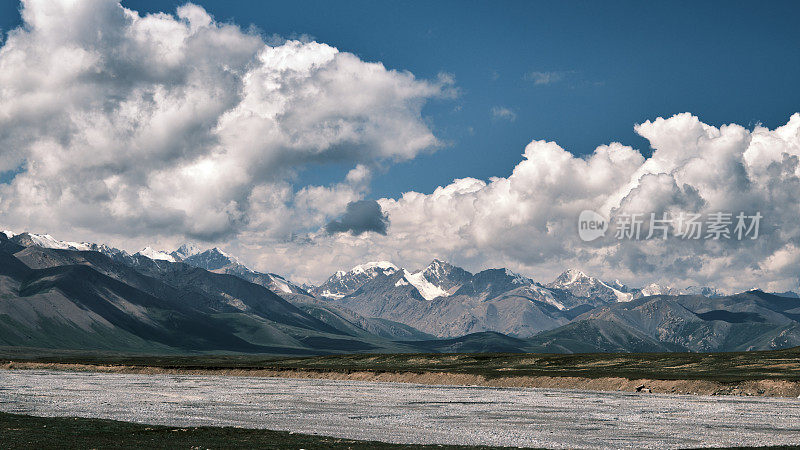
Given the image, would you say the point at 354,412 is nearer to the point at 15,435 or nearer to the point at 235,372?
the point at 15,435

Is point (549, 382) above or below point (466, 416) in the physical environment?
below

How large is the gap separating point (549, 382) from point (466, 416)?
227 feet

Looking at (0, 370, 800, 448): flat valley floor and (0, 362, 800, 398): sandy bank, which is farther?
(0, 362, 800, 398): sandy bank

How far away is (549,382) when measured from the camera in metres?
126

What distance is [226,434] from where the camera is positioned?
42.8 meters

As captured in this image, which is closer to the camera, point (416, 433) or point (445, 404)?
point (416, 433)

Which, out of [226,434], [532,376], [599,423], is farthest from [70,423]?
[532,376]

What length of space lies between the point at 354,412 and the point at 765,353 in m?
168

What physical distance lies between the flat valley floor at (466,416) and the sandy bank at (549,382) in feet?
72.8

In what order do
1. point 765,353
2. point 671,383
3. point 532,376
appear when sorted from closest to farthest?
point 671,383
point 532,376
point 765,353

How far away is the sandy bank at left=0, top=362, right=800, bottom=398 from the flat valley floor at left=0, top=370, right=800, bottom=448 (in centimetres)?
2218

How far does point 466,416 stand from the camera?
2416 inches

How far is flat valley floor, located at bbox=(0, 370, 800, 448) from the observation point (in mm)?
44594

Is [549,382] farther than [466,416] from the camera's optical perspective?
Yes
